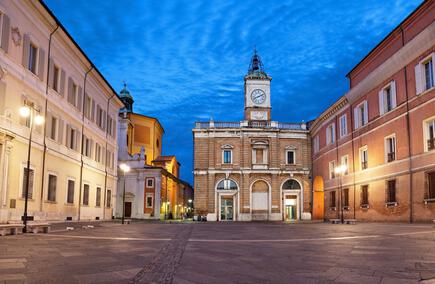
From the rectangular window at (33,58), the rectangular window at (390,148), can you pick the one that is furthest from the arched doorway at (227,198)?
the rectangular window at (33,58)

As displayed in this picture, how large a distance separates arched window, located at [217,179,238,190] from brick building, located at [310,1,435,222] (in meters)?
14.9

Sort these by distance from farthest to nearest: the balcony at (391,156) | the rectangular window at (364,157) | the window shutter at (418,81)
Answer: the rectangular window at (364,157) → the balcony at (391,156) → the window shutter at (418,81)

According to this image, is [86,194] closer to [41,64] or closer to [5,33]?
[41,64]

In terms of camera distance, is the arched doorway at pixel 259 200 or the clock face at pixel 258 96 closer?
the arched doorway at pixel 259 200

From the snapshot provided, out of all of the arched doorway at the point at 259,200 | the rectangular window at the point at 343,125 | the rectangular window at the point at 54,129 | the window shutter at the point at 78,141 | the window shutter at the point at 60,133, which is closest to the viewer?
the rectangular window at the point at 54,129

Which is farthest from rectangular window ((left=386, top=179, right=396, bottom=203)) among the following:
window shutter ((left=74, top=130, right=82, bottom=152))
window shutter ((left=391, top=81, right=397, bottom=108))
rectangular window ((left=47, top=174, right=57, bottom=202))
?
window shutter ((left=74, top=130, right=82, bottom=152))

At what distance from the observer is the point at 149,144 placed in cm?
6150

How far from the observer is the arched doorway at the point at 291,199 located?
51.9m

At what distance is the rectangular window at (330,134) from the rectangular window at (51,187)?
82.3 ft

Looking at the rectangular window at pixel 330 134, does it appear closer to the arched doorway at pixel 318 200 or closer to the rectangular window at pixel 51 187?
the arched doorway at pixel 318 200

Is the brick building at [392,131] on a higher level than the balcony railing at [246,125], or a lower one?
lower

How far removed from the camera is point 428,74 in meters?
23.4

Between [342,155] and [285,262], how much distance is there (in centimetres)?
3109

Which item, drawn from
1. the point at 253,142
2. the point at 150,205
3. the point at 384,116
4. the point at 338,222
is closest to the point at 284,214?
the point at 253,142
